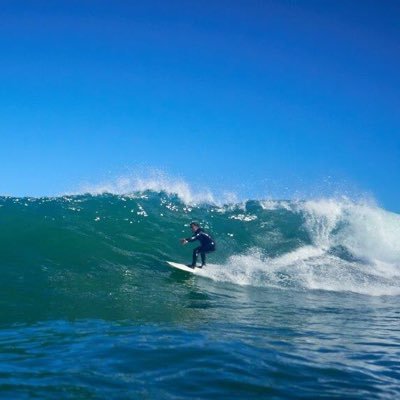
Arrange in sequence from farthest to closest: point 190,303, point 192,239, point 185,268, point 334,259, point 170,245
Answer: point 334,259 → point 170,245 → point 192,239 → point 185,268 → point 190,303

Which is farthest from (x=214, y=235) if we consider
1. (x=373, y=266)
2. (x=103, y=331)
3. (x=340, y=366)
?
(x=340, y=366)

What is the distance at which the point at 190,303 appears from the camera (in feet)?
33.8

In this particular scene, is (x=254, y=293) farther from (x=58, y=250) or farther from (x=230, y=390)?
(x=230, y=390)

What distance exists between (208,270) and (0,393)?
11.8 meters

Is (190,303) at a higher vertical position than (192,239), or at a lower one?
lower

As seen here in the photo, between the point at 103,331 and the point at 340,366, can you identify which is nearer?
the point at 340,366

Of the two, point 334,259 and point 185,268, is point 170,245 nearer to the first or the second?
point 185,268

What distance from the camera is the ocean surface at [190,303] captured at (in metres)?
4.90

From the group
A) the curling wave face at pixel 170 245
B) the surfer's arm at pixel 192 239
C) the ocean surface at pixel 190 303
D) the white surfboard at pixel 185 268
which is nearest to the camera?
the ocean surface at pixel 190 303

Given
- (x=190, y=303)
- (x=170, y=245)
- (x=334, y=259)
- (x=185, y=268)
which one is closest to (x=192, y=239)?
(x=185, y=268)

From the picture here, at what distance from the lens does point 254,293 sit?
12.9m

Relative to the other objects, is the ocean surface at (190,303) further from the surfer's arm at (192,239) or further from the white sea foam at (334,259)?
the surfer's arm at (192,239)

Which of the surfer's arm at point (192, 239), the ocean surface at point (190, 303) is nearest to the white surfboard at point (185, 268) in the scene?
the ocean surface at point (190, 303)

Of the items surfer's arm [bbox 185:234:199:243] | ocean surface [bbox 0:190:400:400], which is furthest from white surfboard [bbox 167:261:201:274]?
surfer's arm [bbox 185:234:199:243]
